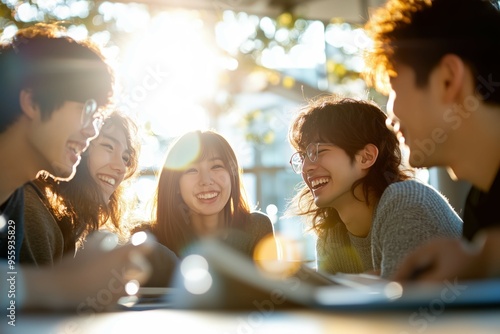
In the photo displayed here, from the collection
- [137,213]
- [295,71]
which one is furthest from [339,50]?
[137,213]

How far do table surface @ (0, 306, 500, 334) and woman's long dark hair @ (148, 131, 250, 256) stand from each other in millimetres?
1612

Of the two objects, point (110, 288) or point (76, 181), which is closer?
point (110, 288)

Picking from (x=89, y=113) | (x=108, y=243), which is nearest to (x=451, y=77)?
(x=89, y=113)

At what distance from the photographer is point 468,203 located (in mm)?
1294

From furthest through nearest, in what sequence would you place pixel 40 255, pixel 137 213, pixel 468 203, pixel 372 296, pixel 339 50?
pixel 339 50, pixel 137 213, pixel 40 255, pixel 468 203, pixel 372 296

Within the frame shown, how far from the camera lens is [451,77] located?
3.79 feet

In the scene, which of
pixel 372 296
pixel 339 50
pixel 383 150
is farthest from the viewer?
pixel 339 50

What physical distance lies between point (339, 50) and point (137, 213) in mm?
3448

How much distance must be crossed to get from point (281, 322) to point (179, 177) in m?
1.80

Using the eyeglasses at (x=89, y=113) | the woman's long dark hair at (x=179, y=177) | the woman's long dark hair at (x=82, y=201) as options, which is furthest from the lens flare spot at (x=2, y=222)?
the woman's long dark hair at (x=179, y=177)

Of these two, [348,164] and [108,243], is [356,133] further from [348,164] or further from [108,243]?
[108,243]

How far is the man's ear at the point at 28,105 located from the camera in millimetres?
1305

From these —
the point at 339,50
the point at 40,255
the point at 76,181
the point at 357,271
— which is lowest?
the point at 357,271

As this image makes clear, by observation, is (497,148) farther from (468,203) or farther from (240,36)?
(240,36)
